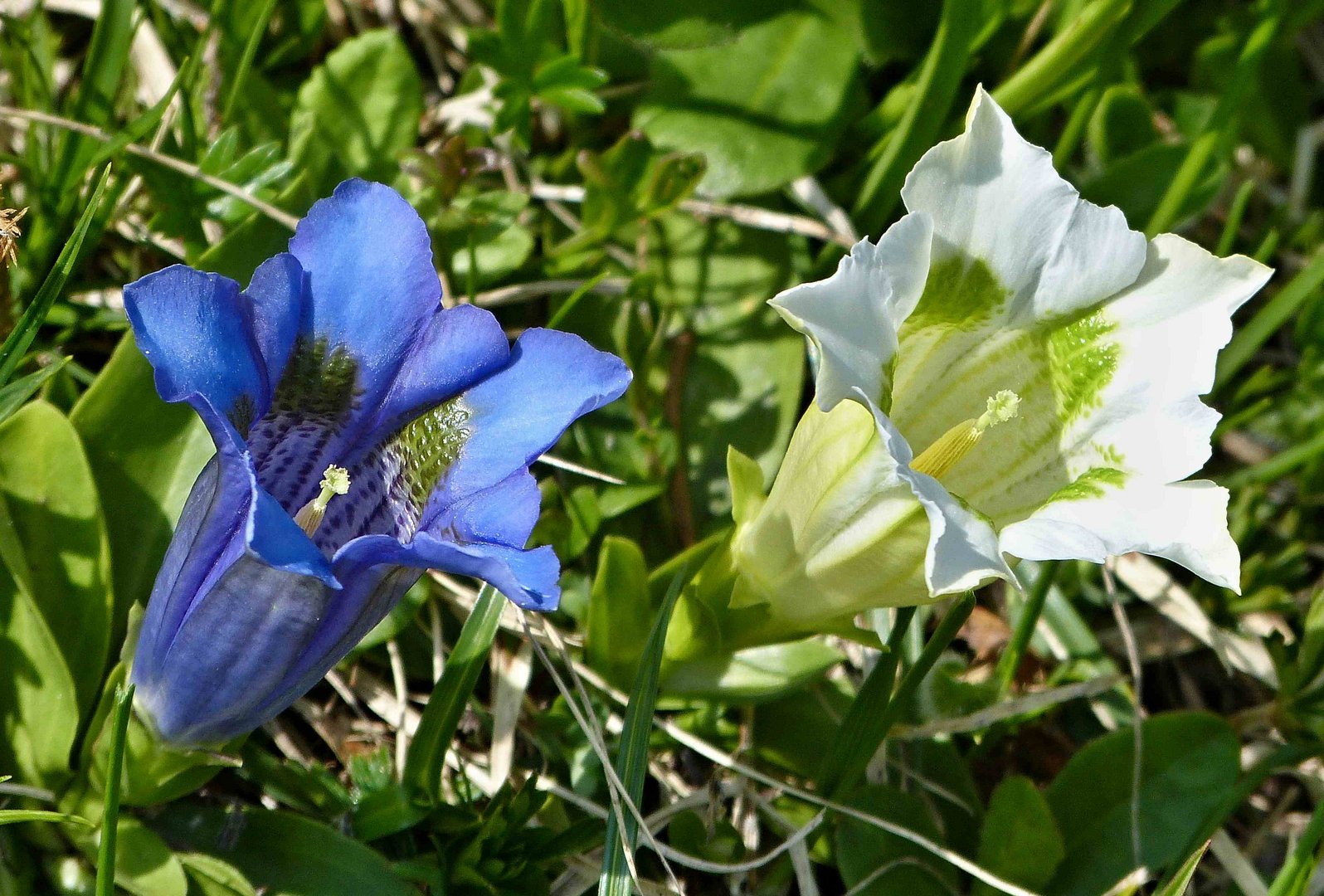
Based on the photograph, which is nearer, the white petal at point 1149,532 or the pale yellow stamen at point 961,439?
the white petal at point 1149,532

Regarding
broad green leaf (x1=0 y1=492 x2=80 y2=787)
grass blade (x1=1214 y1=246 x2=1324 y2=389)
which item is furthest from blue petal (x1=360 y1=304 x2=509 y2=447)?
grass blade (x1=1214 y1=246 x2=1324 y2=389)

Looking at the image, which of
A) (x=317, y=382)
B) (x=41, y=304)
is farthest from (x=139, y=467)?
(x=317, y=382)

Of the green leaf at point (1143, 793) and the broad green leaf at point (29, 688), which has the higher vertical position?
the broad green leaf at point (29, 688)

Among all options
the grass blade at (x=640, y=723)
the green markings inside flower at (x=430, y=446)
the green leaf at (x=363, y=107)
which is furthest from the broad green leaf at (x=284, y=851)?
the green leaf at (x=363, y=107)

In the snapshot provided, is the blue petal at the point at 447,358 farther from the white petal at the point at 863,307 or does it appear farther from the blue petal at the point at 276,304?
the white petal at the point at 863,307

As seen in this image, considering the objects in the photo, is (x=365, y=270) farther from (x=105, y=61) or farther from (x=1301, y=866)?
(x=1301, y=866)

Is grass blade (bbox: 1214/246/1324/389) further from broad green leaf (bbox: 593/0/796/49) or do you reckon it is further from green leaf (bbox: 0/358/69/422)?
green leaf (bbox: 0/358/69/422)

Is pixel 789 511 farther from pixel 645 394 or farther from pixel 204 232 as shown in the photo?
pixel 204 232
